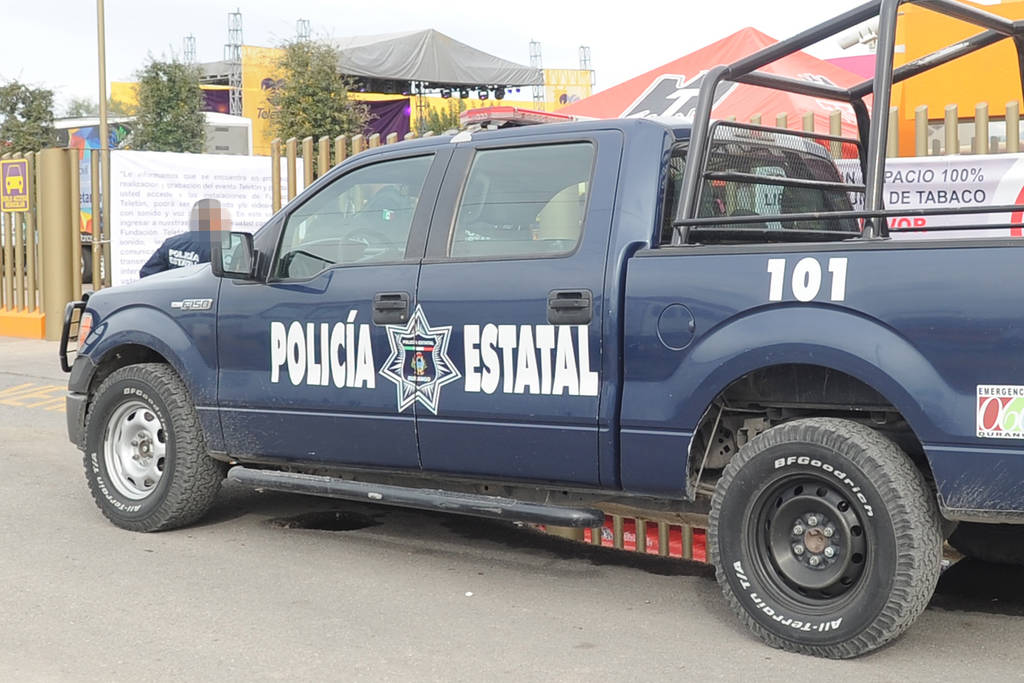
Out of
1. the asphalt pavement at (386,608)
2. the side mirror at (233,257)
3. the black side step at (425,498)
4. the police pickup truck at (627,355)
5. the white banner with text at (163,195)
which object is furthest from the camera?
the white banner with text at (163,195)

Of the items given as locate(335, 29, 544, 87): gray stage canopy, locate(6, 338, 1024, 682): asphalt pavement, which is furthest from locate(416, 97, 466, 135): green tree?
locate(6, 338, 1024, 682): asphalt pavement

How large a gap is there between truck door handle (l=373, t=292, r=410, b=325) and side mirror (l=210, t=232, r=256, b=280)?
806 mm

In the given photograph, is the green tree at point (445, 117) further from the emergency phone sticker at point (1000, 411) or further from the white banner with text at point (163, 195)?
the emergency phone sticker at point (1000, 411)

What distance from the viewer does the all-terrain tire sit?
5.39 meters

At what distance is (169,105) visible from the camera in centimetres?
3391

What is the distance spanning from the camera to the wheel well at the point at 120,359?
22.0 feet

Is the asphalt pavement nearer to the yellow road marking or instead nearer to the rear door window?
the rear door window

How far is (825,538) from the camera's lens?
4.53m

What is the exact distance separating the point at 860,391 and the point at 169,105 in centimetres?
3174

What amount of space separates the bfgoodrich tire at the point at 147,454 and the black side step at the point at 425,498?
0.78 ft

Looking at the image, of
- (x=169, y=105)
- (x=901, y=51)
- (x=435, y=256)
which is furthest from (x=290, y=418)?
(x=169, y=105)

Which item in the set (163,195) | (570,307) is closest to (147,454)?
(570,307)

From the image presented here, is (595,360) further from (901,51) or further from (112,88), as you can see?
(112,88)

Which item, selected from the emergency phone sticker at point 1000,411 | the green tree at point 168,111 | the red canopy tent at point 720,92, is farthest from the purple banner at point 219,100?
the emergency phone sticker at point 1000,411
